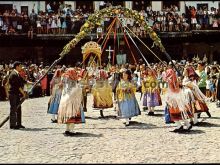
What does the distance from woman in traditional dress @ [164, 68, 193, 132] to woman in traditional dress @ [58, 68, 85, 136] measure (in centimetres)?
221

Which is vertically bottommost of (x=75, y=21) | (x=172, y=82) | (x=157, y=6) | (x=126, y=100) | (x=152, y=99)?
(x=152, y=99)

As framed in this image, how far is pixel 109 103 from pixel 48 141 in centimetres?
467

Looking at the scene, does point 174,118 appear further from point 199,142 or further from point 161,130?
point 199,142

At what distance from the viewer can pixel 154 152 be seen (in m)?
9.34

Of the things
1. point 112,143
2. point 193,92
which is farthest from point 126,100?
point 112,143

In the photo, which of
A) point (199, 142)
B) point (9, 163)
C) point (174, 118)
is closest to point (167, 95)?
point (174, 118)

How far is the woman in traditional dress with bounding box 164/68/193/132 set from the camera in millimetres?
11773

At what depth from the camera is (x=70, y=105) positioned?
457 inches

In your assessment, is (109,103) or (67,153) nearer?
(67,153)

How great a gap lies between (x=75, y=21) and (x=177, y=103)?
61.9 ft

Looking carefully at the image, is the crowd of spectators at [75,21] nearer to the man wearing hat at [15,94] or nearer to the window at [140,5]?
the window at [140,5]

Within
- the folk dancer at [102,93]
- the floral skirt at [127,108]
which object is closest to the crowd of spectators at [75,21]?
the folk dancer at [102,93]

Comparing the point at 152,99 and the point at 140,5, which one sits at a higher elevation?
the point at 140,5

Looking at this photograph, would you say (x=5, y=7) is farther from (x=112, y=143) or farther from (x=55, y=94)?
(x=112, y=143)
